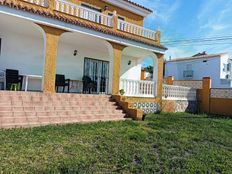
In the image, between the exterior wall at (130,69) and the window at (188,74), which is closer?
the exterior wall at (130,69)

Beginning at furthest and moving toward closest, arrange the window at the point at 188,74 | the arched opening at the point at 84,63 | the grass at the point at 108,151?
1. the window at the point at 188,74
2. the arched opening at the point at 84,63
3. the grass at the point at 108,151

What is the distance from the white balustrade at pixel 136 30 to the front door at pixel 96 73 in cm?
323

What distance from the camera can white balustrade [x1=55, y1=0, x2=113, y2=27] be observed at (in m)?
12.8

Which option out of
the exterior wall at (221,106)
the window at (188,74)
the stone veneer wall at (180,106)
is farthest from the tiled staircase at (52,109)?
the window at (188,74)

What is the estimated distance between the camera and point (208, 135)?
941cm

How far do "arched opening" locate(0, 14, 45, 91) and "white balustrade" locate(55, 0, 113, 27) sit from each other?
1761 millimetres

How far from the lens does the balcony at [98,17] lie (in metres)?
12.7

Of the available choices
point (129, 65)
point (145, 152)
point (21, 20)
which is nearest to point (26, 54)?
point (21, 20)

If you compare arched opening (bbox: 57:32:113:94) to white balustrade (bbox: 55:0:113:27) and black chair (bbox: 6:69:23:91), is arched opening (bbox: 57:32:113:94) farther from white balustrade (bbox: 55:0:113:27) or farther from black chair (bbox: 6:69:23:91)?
black chair (bbox: 6:69:23:91)

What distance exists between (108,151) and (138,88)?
9.47 meters

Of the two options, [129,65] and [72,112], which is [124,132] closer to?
→ [72,112]

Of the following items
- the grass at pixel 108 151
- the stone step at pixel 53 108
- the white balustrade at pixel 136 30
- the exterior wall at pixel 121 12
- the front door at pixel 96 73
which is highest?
the exterior wall at pixel 121 12

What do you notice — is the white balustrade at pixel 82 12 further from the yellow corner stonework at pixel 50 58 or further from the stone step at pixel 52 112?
the stone step at pixel 52 112

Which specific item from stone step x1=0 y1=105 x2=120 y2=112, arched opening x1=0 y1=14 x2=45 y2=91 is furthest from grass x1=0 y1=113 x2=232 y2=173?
arched opening x1=0 y1=14 x2=45 y2=91
